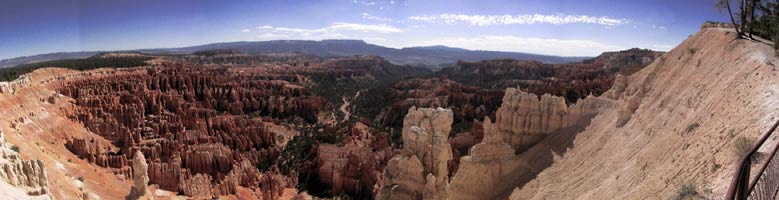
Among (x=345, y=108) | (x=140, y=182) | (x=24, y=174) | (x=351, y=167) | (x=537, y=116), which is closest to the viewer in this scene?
(x=24, y=174)

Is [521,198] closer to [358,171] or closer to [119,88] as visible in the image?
[358,171]

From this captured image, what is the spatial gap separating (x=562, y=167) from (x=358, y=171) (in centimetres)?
1788

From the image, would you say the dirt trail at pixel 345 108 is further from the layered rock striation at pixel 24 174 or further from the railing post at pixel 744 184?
the railing post at pixel 744 184

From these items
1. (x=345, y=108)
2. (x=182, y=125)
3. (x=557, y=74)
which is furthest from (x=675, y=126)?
(x=557, y=74)

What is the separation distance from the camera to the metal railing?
349cm

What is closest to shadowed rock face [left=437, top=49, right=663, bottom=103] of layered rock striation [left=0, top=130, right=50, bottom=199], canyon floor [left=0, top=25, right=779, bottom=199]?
canyon floor [left=0, top=25, right=779, bottom=199]

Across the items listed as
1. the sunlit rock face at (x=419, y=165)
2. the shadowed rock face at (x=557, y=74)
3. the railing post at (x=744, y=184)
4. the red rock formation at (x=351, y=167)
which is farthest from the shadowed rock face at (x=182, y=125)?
the shadowed rock face at (x=557, y=74)

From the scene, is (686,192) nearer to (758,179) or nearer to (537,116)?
(758,179)

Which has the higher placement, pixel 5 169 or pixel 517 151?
pixel 5 169

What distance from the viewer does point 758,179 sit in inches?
143

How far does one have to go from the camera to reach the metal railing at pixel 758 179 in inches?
137

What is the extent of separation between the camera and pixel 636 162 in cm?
1311

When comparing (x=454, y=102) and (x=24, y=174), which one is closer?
(x=24, y=174)

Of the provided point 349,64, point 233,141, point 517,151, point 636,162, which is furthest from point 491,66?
point 636,162
